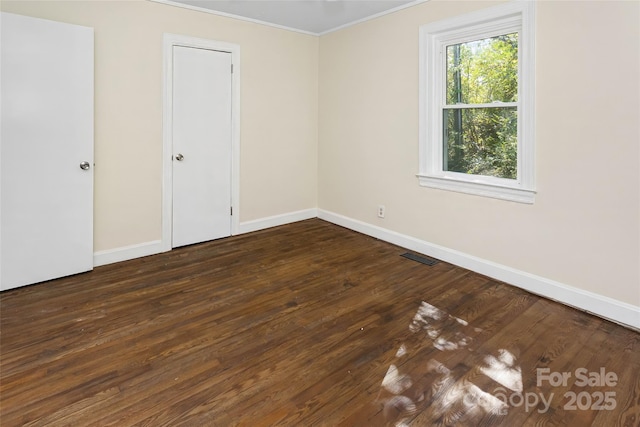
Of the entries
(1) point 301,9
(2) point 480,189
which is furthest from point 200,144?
(2) point 480,189

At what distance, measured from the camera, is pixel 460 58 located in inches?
140

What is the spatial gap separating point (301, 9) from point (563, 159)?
2940 mm

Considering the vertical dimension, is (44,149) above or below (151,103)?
below

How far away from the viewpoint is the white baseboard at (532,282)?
258 centimetres

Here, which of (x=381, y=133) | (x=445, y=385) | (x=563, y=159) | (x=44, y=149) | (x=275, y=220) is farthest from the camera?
(x=275, y=220)

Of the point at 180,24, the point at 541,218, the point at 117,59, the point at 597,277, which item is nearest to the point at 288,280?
the point at 541,218

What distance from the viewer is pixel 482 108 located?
340 centimetres

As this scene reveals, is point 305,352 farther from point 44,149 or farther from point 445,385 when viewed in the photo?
point 44,149

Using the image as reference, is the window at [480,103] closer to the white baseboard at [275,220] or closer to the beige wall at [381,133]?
the beige wall at [381,133]

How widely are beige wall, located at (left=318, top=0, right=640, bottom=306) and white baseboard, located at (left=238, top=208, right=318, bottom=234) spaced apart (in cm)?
154

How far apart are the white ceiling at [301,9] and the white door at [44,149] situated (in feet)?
4.01

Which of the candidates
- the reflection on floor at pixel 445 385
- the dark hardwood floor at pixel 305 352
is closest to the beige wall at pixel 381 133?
the dark hardwood floor at pixel 305 352

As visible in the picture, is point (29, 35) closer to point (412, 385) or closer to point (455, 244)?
point (412, 385)

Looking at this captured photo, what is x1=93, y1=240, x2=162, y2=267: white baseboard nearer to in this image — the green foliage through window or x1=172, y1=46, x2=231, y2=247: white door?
x1=172, y1=46, x2=231, y2=247: white door
